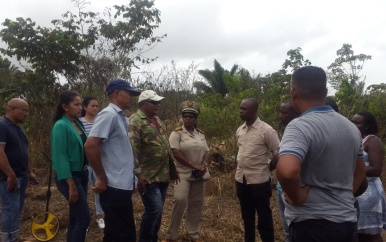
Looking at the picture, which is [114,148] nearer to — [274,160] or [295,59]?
[274,160]

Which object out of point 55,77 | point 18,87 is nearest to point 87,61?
point 55,77

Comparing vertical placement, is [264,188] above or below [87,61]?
below

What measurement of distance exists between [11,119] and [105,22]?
628 centimetres

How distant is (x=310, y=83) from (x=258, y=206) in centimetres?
264

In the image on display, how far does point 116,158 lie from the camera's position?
3.51m

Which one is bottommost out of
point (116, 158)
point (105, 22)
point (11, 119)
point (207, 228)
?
point (207, 228)

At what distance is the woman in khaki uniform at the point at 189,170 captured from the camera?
5.05 metres

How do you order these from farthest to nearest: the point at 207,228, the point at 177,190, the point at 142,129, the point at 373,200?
the point at 207,228
the point at 177,190
the point at 142,129
the point at 373,200

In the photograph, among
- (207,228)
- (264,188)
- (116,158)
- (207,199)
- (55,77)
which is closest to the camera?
(116,158)

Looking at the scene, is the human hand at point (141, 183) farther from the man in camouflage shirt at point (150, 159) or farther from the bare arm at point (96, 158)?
the bare arm at point (96, 158)

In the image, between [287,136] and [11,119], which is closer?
[287,136]

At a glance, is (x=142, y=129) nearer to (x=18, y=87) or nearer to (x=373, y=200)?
(x=373, y=200)

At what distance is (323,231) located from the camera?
223cm

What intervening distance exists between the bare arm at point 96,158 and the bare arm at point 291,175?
164 cm
